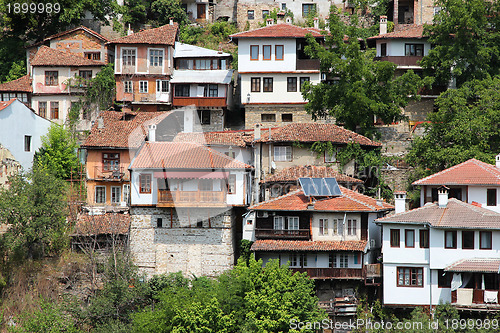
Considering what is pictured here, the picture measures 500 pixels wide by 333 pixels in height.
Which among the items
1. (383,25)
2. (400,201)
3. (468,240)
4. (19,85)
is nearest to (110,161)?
(19,85)

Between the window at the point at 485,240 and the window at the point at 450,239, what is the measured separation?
117cm

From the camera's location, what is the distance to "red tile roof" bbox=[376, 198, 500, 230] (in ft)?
124

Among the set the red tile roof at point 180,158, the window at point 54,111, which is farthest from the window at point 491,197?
the window at point 54,111

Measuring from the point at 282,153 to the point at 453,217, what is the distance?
11.4 metres

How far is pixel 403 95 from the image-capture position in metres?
50.1

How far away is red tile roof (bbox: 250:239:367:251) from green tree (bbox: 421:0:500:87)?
56.0 ft

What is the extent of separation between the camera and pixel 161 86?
55.5 metres

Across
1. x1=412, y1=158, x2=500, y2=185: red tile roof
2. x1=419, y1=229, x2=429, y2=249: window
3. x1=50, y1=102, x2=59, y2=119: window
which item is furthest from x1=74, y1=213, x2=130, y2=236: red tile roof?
x1=412, y1=158, x2=500, y2=185: red tile roof

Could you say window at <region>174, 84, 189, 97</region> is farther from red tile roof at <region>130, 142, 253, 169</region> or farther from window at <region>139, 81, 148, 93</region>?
red tile roof at <region>130, 142, 253, 169</region>

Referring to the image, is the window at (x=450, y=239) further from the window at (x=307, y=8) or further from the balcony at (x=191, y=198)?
the window at (x=307, y=8)

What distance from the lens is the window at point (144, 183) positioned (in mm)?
42656

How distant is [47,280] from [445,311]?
65.1ft

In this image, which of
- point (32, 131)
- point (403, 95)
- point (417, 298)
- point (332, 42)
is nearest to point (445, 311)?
point (417, 298)

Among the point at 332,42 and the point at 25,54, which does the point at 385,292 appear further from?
the point at 25,54
